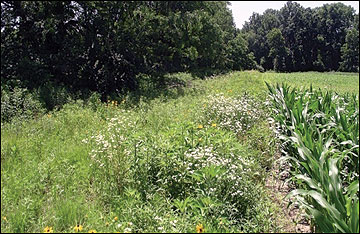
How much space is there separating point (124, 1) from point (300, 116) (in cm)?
900

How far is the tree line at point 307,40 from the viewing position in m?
50.7

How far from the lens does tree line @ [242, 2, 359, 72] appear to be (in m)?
50.7

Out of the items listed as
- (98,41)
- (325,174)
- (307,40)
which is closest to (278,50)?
(307,40)

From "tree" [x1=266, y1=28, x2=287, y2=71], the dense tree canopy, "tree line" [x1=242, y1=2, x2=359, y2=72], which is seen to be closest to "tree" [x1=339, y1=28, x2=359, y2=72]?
"tree line" [x1=242, y1=2, x2=359, y2=72]

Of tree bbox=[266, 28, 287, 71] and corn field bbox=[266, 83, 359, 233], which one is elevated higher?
tree bbox=[266, 28, 287, 71]

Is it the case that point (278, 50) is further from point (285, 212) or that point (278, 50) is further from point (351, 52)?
point (285, 212)

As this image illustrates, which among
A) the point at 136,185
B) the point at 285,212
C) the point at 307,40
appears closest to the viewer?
the point at 285,212

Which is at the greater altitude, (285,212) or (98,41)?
(98,41)

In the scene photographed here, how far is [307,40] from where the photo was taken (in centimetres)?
5312

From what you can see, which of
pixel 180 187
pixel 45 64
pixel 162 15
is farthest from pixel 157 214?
pixel 162 15

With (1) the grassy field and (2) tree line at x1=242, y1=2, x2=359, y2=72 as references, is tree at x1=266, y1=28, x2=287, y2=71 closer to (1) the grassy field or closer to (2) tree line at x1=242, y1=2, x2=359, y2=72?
(2) tree line at x1=242, y1=2, x2=359, y2=72

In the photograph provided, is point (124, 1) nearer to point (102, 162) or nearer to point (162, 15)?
point (162, 15)

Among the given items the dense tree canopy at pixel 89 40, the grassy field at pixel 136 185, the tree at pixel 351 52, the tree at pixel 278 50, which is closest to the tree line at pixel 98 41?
the dense tree canopy at pixel 89 40

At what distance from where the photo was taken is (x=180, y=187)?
3.56 metres
